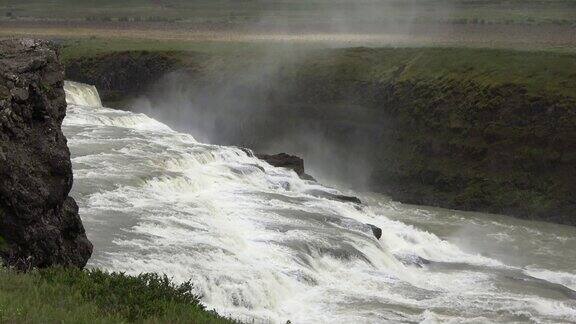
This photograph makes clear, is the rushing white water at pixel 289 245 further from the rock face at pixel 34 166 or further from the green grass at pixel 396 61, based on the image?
the green grass at pixel 396 61

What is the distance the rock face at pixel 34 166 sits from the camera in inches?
617

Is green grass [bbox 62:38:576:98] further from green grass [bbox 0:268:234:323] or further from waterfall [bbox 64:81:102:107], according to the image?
green grass [bbox 0:268:234:323]

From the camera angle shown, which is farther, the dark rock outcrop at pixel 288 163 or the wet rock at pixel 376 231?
the dark rock outcrop at pixel 288 163

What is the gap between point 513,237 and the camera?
36500 mm

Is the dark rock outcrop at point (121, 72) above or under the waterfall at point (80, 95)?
above

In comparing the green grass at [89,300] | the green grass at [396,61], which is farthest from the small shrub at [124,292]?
the green grass at [396,61]

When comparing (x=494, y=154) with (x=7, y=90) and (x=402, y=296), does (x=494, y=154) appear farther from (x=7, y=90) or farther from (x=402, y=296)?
(x=7, y=90)

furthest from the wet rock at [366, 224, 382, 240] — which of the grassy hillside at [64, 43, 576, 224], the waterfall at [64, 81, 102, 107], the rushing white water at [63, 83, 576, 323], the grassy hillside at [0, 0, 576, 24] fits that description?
the grassy hillside at [0, 0, 576, 24]

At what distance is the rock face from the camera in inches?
617

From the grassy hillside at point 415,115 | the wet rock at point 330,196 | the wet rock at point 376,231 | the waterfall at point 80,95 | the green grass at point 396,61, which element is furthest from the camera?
the waterfall at point 80,95

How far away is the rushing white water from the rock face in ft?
10.9

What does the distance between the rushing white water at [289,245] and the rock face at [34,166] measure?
3.32m

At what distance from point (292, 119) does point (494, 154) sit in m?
14.2

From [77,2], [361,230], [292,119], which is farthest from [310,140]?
[77,2]
